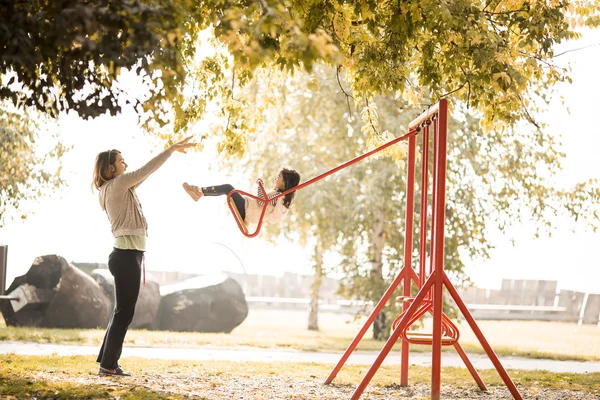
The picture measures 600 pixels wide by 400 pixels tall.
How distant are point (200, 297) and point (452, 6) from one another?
24.1 ft

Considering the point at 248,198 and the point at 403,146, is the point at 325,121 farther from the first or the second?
the point at 248,198

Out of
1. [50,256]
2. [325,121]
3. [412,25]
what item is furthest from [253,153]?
[412,25]

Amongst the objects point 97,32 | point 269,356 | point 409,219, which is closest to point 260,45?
point 97,32

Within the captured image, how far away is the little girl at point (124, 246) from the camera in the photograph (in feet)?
19.4

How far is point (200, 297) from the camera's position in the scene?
39.4ft

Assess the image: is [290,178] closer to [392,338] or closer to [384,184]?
[392,338]

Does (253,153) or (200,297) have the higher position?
(253,153)

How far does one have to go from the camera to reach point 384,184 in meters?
11.6

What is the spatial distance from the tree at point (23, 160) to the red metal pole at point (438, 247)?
7670mm

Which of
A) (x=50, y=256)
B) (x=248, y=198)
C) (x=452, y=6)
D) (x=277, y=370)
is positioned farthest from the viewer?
(x=50, y=256)

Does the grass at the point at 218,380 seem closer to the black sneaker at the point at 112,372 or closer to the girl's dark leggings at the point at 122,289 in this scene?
the black sneaker at the point at 112,372

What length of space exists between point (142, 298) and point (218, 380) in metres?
5.35

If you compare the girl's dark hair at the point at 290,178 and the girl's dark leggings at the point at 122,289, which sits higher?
the girl's dark hair at the point at 290,178

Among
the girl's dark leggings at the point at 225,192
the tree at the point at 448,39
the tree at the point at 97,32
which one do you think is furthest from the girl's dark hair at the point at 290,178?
the tree at the point at 97,32
